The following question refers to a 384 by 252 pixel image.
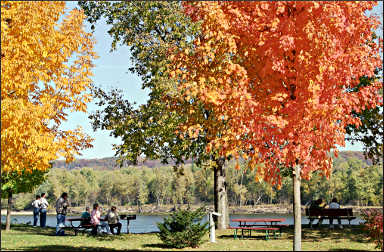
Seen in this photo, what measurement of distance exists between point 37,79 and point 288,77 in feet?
21.7

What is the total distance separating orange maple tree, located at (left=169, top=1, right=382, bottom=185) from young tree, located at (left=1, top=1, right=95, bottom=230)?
4016 millimetres

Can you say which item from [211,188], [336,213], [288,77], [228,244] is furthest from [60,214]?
[211,188]

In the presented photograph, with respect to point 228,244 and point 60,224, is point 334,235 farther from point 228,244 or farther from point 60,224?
point 60,224

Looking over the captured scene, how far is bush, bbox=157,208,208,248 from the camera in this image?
13.9 metres

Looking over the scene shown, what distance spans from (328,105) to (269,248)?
6160 mm

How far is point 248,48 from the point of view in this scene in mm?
9836

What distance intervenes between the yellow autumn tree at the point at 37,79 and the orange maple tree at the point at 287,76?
13.2 ft

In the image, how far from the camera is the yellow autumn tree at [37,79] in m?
10.0

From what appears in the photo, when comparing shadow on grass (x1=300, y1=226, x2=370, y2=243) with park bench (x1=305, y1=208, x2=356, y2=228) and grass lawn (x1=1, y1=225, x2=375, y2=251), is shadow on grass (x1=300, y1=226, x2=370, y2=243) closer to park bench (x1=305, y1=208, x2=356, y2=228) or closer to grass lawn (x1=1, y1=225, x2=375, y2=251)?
grass lawn (x1=1, y1=225, x2=375, y2=251)

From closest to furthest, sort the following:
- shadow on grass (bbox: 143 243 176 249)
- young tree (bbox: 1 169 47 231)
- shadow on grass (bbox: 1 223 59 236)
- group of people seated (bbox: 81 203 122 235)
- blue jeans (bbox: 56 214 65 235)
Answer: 1. shadow on grass (bbox: 143 243 176 249)
2. blue jeans (bbox: 56 214 65 235)
3. group of people seated (bbox: 81 203 122 235)
4. shadow on grass (bbox: 1 223 59 236)
5. young tree (bbox: 1 169 47 231)

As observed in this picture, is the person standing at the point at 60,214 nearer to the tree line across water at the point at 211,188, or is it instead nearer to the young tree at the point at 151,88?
the young tree at the point at 151,88

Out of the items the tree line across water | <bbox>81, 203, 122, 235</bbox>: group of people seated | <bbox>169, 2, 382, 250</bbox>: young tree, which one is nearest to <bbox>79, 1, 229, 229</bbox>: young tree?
<bbox>81, 203, 122, 235</bbox>: group of people seated

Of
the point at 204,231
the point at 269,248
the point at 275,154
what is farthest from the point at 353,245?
the point at 275,154

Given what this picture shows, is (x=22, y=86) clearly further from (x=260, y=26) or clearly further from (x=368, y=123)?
(x=368, y=123)
